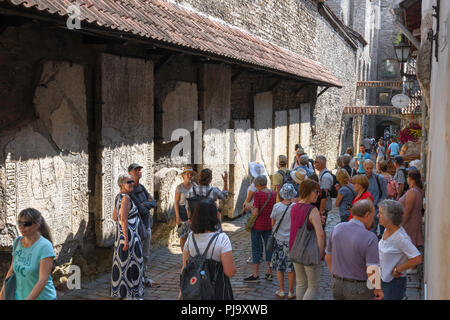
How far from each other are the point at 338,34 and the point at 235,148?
45.7ft

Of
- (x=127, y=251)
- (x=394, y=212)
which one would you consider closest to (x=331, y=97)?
(x=127, y=251)

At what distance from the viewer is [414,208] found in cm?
589

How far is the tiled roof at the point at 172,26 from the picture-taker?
494cm

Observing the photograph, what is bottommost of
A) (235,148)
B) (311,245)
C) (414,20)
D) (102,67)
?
(311,245)

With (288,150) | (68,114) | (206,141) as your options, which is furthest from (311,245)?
(288,150)

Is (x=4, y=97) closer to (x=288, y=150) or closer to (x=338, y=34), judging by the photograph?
(x=288, y=150)

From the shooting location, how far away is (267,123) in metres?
11.7

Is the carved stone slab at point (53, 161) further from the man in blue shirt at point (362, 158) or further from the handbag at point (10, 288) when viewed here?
the man in blue shirt at point (362, 158)

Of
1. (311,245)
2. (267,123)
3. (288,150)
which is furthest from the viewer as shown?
(288,150)

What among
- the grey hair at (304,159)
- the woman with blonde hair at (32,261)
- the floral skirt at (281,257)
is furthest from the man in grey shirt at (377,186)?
the woman with blonde hair at (32,261)

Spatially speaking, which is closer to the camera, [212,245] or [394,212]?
[212,245]

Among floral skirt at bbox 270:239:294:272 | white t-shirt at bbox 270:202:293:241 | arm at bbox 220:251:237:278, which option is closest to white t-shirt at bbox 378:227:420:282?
arm at bbox 220:251:237:278

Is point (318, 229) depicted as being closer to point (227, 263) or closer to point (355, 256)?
point (355, 256)

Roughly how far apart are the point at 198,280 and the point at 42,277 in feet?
3.44
